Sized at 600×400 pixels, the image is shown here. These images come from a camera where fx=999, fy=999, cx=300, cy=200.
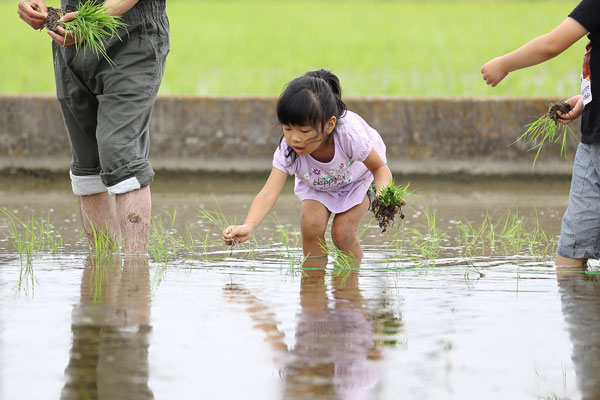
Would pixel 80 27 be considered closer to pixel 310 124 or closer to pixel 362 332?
pixel 310 124

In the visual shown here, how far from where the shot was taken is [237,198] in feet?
18.6

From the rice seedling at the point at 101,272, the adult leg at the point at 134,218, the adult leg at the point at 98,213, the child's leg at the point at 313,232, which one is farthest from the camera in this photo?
the adult leg at the point at 98,213

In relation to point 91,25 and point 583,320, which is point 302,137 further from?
point 583,320

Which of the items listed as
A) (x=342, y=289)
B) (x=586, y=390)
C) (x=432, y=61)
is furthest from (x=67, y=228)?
(x=432, y=61)

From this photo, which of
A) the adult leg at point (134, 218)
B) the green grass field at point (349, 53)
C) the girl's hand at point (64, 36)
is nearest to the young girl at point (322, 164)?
the adult leg at point (134, 218)

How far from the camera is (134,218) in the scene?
12.3 ft

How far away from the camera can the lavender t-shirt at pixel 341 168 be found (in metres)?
3.83

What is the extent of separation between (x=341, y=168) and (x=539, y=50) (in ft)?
3.23

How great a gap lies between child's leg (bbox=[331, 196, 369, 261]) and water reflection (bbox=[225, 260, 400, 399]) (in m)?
0.66

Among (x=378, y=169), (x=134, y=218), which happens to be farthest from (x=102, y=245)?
(x=378, y=169)

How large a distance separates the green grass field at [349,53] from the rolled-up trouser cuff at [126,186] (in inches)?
177

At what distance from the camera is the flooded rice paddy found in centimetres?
217

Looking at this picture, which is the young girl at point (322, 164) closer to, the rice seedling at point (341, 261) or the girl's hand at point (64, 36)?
the rice seedling at point (341, 261)

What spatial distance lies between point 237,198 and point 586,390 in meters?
3.69
